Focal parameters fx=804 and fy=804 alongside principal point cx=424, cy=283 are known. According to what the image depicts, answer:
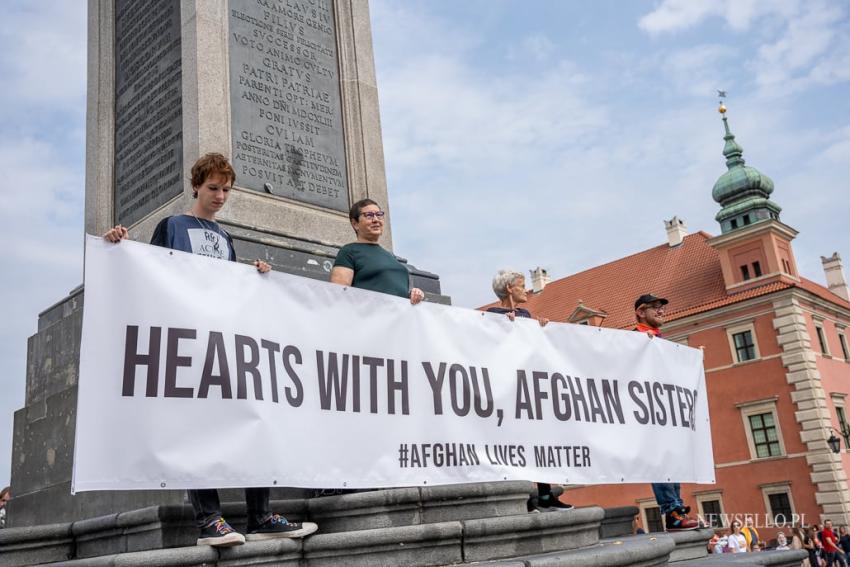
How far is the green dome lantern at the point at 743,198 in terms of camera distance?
1506 inches

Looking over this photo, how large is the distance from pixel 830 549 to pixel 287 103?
25.4 meters

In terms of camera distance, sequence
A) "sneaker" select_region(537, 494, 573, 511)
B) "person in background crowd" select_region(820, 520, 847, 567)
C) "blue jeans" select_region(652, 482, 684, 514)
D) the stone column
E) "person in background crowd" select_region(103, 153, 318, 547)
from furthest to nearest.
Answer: the stone column < "person in background crowd" select_region(820, 520, 847, 567) < "blue jeans" select_region(652, 482, 684, 514) < "sneaker" select_region(537, 494, 573, 511) < "person in background crowd" select_region(103, 153, 318, 547)

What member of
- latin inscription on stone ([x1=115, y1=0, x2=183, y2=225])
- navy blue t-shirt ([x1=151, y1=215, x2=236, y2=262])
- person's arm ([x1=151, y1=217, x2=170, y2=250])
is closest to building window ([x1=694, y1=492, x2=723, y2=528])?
latin inscription on stone ([x1=115, y1=0, x2=183, y2=225])

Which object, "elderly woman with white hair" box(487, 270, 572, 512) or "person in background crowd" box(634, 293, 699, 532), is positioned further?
"person in background crowd" box(634, 293, 699, 532)

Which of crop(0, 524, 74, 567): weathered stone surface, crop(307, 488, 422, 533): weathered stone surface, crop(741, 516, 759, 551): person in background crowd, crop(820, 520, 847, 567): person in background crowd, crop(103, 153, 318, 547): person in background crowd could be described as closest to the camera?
crop(103, 153, 318, 547): person in background crowd

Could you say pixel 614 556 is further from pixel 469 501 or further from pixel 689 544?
pixel 689 544

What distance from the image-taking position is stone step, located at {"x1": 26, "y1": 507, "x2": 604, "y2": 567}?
3611 mm

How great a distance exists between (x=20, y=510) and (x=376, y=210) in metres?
3.58

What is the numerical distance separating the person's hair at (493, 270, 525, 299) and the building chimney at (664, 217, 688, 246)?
38.7 m

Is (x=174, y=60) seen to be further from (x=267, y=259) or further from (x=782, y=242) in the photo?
(x=782, y=242)

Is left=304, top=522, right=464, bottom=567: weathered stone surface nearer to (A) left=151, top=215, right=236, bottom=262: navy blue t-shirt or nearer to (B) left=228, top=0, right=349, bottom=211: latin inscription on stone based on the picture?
(A) left=151, top=215, right=236, bottom=262: navy blue t-shirt

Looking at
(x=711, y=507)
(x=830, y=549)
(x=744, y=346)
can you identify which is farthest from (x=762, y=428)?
(x=830, y=549)

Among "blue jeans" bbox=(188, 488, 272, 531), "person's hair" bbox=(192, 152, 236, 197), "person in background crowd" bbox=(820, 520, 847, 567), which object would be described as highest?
"person's hair" bbox=(192, 152, 236, 197)

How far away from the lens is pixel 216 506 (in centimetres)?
394
